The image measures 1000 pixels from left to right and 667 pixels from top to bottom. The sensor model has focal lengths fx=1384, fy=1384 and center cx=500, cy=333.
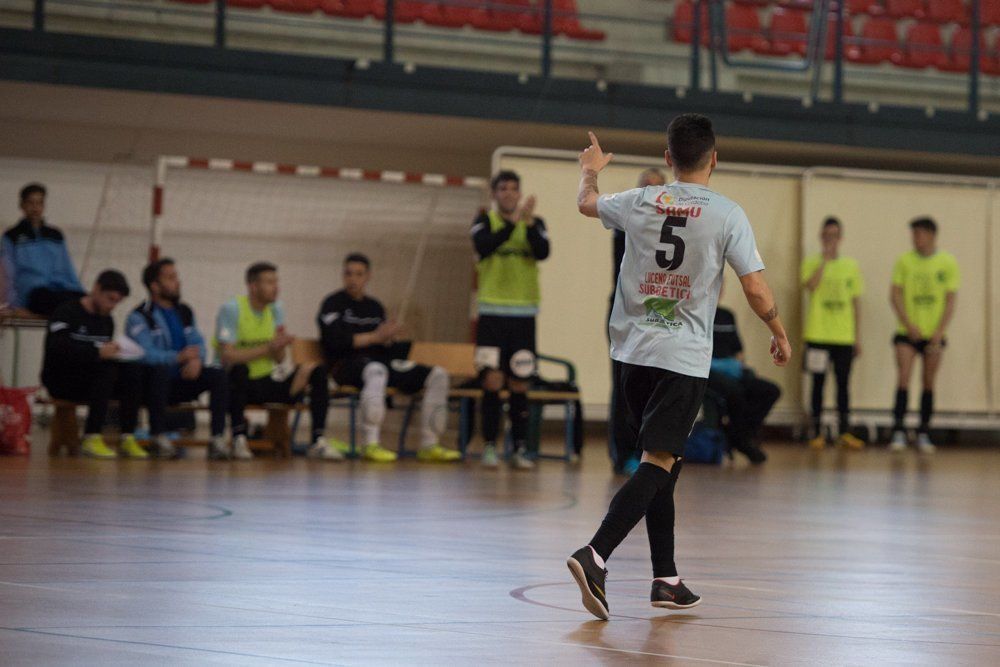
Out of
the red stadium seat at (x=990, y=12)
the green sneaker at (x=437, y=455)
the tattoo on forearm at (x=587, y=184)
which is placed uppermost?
the red stadium seat at (x=990, y=12)

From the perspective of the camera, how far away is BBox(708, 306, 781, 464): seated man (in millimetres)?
10578

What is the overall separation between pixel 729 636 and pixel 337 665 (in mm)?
1027

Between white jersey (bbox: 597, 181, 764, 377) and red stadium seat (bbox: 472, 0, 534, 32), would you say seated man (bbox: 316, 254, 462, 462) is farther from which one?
red stadium seat (bbox: 472, 0, 534, 32)

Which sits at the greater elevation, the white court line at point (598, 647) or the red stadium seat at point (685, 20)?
the red stadium seat at point (685, 20)

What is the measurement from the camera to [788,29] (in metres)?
17.4

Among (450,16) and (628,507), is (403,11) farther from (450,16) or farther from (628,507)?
(628,507)

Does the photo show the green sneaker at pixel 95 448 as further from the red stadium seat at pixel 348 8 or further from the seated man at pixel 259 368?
the red stadium seat at pixel 348 8

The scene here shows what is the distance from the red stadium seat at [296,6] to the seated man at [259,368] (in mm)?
5633

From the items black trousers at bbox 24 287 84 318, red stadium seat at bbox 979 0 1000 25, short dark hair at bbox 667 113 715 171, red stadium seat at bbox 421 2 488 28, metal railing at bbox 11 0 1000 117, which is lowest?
black trousers at bbox 24 287 84 318

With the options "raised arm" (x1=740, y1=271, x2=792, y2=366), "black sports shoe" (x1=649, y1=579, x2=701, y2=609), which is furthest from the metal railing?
"black sports shoe" (x1=649, y1=579, x2=701, y2=609)

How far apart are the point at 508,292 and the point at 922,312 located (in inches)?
217

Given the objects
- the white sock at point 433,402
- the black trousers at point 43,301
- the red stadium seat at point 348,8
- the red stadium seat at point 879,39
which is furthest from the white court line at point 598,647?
the red stadium seat at point 879,39

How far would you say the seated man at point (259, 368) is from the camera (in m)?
9.96

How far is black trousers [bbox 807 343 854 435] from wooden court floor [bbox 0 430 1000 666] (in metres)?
5.32
